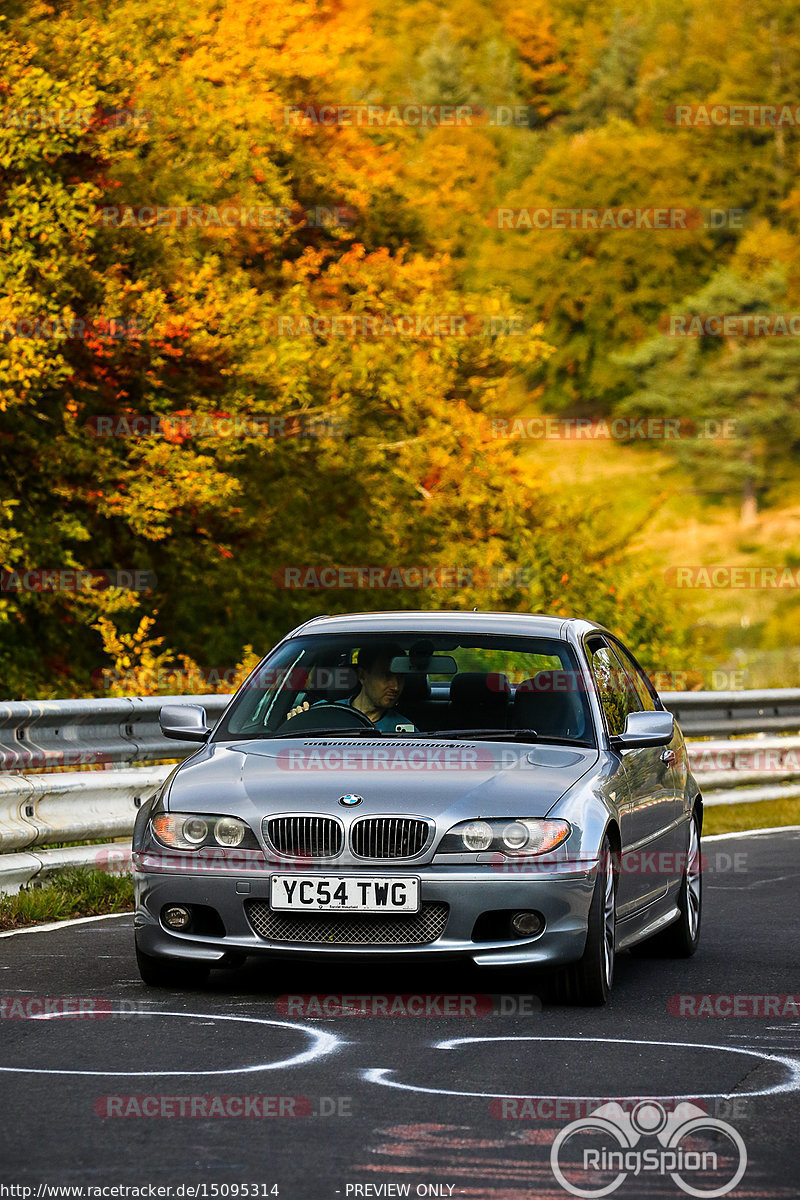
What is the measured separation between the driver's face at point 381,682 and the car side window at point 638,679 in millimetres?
1465

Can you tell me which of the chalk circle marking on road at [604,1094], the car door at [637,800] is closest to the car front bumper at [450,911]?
the chalk circle marking on road at [604,1094]

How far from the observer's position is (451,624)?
8656 millimetres

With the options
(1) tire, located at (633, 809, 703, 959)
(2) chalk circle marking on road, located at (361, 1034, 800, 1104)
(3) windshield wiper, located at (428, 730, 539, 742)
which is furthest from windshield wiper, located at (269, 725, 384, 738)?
(1) tire, located at (633, 809, 703, 959)

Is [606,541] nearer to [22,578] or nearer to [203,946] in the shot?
[22,578]

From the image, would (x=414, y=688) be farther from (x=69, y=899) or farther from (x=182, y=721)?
(x=69, y=899)

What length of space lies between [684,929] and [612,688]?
1.15 meters

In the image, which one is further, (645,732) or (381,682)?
(381,682)

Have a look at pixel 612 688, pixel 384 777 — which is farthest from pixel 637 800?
pixel 384 777

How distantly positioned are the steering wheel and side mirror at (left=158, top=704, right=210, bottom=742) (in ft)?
1.11

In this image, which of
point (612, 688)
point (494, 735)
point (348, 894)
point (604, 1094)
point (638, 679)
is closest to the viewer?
point (604, 1094)

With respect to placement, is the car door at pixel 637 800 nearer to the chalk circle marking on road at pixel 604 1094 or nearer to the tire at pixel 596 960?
the tire at pixel 596 960

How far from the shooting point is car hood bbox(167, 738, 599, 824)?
23.5 ft

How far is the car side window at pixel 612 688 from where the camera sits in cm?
857

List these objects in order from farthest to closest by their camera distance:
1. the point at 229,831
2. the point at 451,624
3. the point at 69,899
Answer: the point at 69,899 → the point at 451,624 → the point at 229,831
